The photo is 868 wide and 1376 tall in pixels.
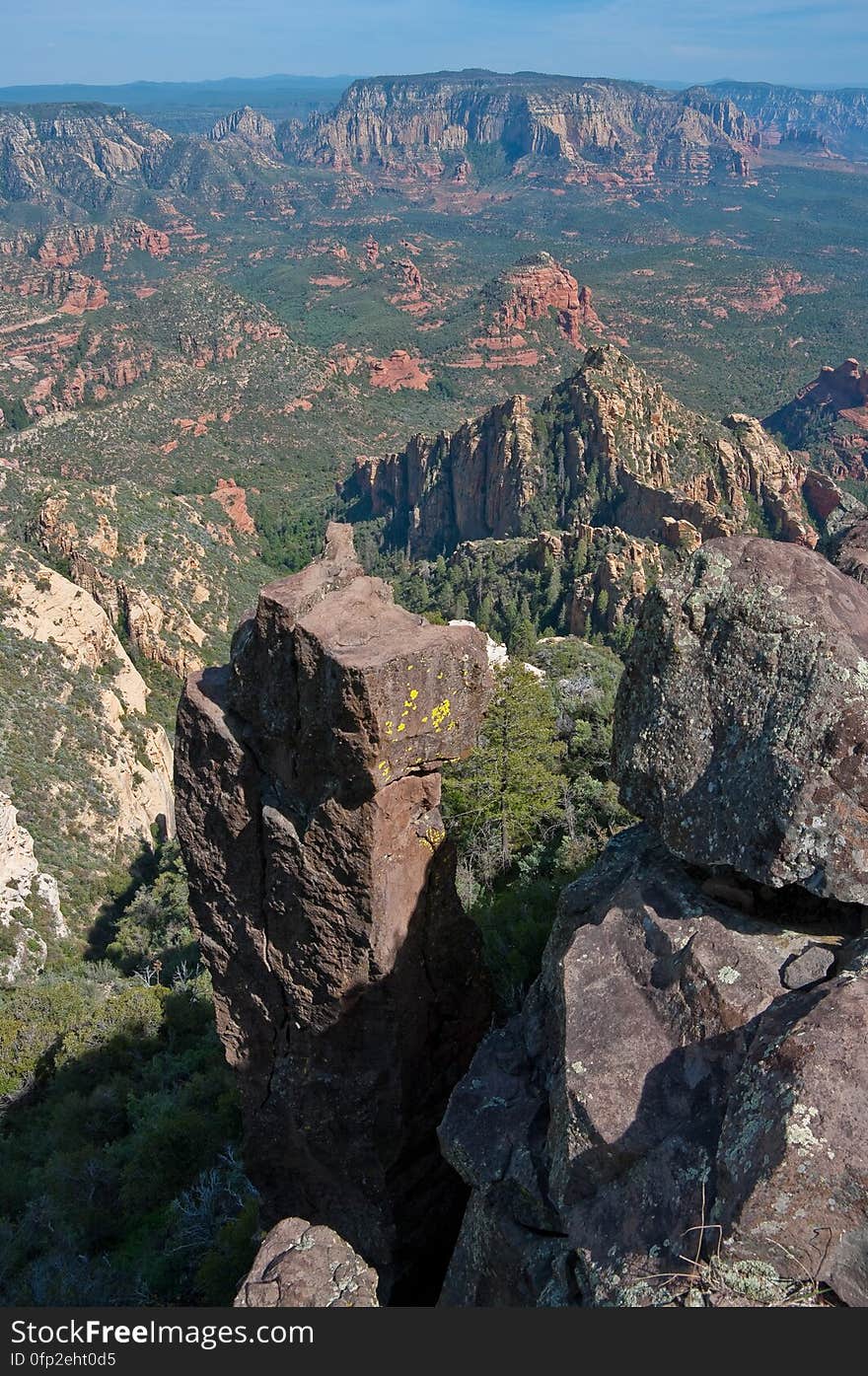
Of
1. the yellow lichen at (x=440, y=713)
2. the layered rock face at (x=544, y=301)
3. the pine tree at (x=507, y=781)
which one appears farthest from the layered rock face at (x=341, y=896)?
the layered rock face at (x=544, y=301)

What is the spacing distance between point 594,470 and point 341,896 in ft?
293

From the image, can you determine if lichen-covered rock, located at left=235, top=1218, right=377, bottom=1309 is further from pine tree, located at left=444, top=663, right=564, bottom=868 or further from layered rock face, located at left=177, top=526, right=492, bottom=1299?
pine tree, located at left=444, top=663, right=564, bottom=868

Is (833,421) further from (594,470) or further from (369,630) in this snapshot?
(369,630)

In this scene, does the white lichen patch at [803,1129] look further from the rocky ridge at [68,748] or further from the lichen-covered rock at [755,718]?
the rocky ridge at [68,748]

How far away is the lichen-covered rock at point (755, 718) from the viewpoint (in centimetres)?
728

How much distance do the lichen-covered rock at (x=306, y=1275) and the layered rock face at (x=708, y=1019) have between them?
1.15 m

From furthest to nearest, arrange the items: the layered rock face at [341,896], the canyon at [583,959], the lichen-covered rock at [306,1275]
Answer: the layered rock face at [341,896], the lichen-covered rock at [306,1275], the canyon at [583,959]

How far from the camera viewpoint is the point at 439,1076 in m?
11.3

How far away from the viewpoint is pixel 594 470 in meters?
93.9

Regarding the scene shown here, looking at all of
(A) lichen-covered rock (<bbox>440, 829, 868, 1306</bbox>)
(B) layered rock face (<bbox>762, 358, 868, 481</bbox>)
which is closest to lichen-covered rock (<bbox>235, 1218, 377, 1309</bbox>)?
(A) lichen-covered rock (<bbox>440, 829, 868, 1306</bbox>)

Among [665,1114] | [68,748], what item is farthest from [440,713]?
[68,748]

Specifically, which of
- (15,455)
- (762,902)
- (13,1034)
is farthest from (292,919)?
(15,455)

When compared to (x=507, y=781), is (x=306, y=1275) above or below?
above

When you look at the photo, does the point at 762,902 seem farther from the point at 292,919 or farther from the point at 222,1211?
the point at 222,1211
